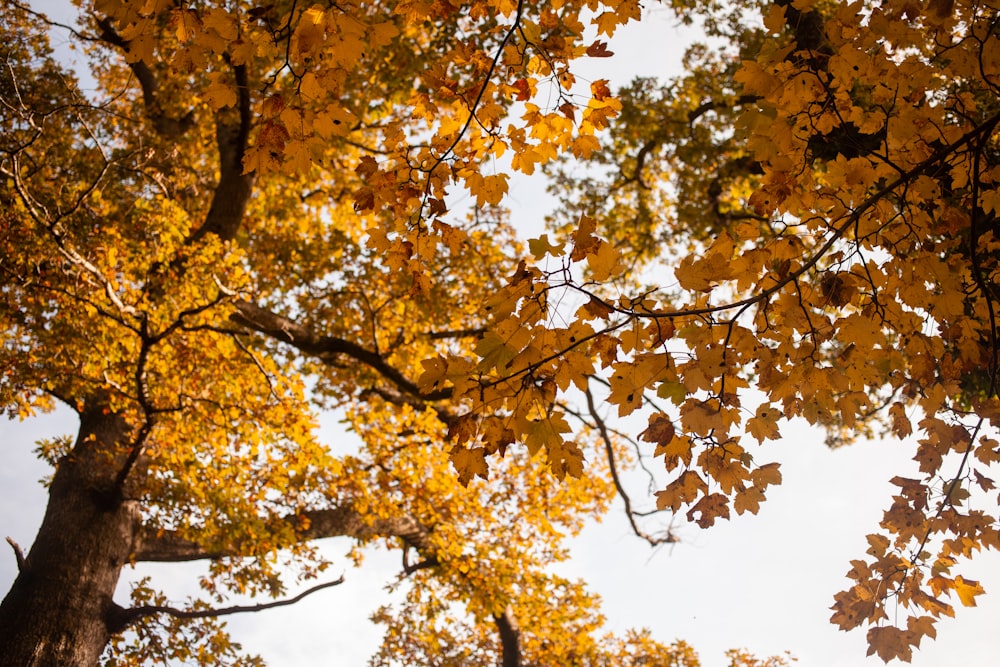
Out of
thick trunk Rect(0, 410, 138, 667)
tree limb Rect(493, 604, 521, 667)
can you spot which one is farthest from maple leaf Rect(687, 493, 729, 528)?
tree limb Rect(493, 604, 521, 667)

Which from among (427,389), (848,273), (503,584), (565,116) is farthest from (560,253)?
(503,584)

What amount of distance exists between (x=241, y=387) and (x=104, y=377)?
1.12 meters

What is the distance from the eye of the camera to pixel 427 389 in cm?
177

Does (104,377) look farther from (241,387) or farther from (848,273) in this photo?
(848,273)

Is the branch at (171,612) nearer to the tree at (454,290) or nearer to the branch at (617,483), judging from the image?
the tree at (454,290)

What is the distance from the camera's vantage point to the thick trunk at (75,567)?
17.9ft

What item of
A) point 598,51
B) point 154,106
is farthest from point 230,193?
point 598,51

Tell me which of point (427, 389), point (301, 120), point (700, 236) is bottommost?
point (427, 389)

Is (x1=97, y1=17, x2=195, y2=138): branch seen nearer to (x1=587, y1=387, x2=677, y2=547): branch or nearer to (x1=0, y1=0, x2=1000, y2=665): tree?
(x1=0, y1=0, x2=1000, y2=665): tree

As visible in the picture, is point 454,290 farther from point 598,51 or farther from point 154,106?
point 598,51

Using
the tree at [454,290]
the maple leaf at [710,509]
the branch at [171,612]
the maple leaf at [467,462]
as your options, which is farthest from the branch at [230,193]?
the maple leaf at [710,509]

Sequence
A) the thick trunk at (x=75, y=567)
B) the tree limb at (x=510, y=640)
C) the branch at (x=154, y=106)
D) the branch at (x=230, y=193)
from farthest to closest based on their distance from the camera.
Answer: the tree limb at (x=510, y=640) → the branch at (x=154, y=106) → the branch at (x=230, y=193) → the thick trunk at (x=75, y=567)

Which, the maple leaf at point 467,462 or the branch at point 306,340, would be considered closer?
the maple leaf at point 467,462

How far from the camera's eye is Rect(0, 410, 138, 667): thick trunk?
5.47 m
